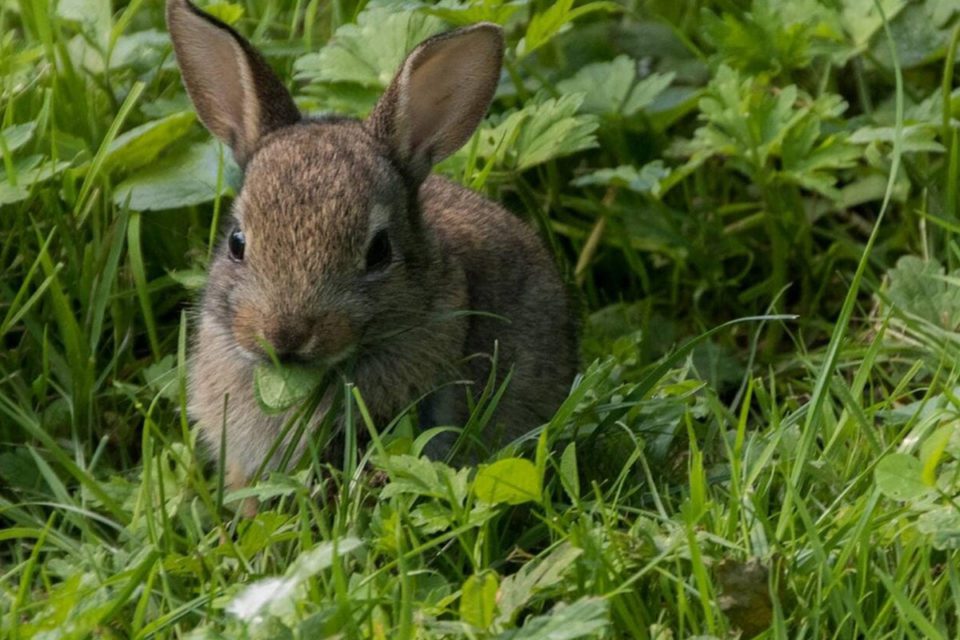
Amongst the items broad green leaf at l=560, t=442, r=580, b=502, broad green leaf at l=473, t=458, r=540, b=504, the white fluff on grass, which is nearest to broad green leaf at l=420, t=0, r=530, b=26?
broad green leaf at l=560, t=442, r=580, b=502

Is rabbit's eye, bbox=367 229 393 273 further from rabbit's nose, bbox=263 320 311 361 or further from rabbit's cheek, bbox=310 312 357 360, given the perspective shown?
rabbit's nose, bbox=263 320 311 361

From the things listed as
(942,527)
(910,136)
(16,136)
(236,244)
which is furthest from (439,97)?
(942,527)

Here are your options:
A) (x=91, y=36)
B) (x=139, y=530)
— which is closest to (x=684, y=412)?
(x=139, y=530)

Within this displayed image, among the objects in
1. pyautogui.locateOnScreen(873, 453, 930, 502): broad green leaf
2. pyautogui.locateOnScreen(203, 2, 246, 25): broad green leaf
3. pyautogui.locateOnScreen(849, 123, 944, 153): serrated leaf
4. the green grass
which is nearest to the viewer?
the green grass

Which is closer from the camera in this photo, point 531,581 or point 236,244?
point 531,581

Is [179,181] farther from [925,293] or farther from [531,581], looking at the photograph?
[925,293]

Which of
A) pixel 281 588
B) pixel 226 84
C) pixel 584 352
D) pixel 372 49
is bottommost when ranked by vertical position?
pixel 584 352

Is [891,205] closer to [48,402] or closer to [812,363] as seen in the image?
[812,363]
